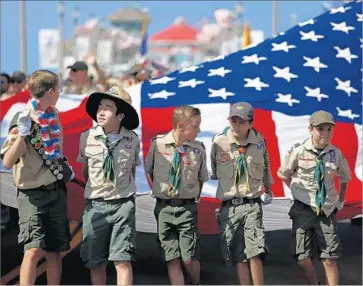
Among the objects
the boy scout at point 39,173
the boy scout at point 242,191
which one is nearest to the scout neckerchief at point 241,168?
the boy scout at point 242,191

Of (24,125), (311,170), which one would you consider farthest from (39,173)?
(311,170)

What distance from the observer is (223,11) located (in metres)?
126

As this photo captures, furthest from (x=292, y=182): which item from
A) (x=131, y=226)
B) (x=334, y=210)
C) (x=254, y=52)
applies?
(x=254, y=52)

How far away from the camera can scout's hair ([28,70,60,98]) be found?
5.59 meters

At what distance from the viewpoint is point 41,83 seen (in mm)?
5590

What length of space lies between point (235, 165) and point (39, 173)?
1428 millimetres

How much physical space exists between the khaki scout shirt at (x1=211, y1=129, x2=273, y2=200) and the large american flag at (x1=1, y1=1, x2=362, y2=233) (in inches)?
53.7

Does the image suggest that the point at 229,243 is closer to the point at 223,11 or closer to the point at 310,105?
the point at 310,105

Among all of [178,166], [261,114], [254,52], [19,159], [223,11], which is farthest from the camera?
[223,11]

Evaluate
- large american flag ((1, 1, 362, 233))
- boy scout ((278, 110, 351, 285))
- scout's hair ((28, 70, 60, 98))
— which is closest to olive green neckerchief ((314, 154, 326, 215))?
boy scout ((278, 110, 351, 285))

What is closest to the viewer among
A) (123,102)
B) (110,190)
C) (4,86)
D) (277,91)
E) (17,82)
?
(110,190)

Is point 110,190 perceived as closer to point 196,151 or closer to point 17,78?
point 196,151

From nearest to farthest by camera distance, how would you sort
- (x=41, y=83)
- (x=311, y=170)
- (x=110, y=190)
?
(x=41, y=83)
(x=110, y=190)
(x=311, y=170)

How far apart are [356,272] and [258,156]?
6.34ft
